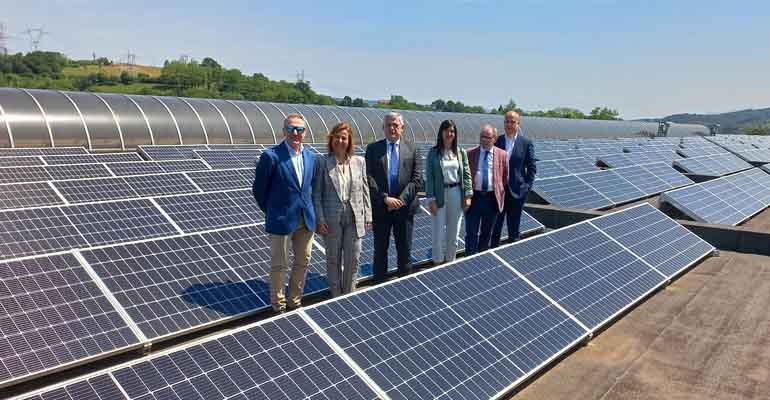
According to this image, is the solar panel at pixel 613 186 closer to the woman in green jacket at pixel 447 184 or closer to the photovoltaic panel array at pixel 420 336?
the photovoltaic panel array at pixel 420 336

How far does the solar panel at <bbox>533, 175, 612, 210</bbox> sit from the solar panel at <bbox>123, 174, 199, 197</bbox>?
873 cm

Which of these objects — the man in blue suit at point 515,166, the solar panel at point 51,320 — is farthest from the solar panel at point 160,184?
the man in blue suit at point 515,166

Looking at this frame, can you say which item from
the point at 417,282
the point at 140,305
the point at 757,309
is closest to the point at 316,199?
the point at 417,282

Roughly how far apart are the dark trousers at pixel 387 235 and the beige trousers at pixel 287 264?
44.6 inches

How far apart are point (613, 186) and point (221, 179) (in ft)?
38.1

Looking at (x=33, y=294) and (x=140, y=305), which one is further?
(x=140, y=305)

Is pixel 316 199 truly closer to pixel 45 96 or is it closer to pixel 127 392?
pixel 127 392

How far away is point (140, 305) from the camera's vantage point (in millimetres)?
5402

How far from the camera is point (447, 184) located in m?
7.33

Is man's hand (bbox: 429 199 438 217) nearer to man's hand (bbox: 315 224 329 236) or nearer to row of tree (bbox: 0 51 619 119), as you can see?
man's hand (bbox: 315 224 329 236)

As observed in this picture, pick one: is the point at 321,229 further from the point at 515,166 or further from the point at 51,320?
the point at 515,166

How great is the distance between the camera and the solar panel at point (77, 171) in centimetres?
1241

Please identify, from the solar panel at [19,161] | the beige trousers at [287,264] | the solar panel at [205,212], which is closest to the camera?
the beige trousers at [287,264]

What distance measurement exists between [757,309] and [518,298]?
365 cm
